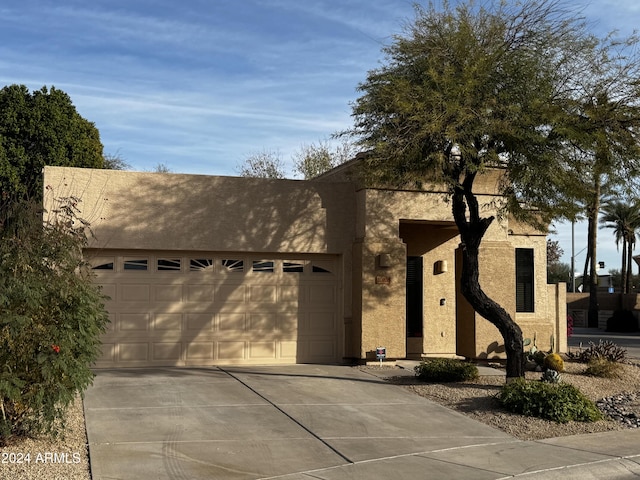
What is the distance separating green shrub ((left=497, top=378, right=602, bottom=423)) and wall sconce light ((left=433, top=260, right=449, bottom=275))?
602 centimetres

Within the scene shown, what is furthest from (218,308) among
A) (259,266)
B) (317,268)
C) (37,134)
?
(37,134)

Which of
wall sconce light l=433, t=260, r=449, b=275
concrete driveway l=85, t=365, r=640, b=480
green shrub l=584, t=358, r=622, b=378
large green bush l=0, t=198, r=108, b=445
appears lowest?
concrete driveway l=85, t=365, r=640, b=480

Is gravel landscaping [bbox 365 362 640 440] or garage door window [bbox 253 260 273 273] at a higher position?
garage door window [bbox 253 260 273 273]

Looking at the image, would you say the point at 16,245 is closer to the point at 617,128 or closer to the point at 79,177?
the point at 79,177

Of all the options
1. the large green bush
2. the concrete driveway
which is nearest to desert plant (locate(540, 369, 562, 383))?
the concrete driveway

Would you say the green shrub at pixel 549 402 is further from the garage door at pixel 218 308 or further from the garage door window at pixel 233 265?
the garage door window at pixel 233 265

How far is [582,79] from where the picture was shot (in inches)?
563

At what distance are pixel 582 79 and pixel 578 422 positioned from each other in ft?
20.8

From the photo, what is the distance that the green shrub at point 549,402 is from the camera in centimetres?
1175

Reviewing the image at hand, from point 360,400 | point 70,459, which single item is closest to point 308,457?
point 70,459

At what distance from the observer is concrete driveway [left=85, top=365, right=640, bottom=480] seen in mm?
8906

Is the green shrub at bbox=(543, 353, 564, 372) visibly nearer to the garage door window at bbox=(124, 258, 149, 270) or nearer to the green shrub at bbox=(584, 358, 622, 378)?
the green shrub at bbox=(584, 358, 622, 378)

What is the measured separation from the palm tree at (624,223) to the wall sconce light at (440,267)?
3009 cm

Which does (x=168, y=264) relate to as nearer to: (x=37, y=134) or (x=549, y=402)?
(x=549, y=402)
